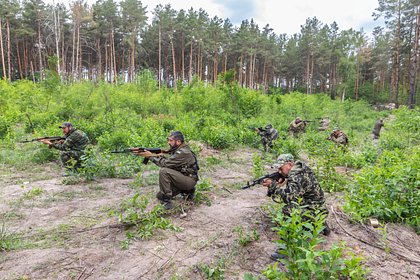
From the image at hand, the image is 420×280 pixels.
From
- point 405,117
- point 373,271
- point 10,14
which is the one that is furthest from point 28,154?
point 10,14

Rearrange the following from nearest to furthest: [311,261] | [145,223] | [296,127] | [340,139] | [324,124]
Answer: [311,261] < [145,223] < [340,139] < [296,127] < [324,124]

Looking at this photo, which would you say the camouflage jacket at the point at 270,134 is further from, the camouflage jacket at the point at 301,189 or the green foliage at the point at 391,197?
the camouflage jacket at the point at 301,189

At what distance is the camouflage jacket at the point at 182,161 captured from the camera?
5172 mm

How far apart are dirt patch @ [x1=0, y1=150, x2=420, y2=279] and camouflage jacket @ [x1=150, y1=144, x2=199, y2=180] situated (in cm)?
68

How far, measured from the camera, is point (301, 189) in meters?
3.94

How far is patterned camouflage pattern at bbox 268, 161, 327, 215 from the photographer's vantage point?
12.8 feet

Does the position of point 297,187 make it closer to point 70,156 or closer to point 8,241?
point 8,241

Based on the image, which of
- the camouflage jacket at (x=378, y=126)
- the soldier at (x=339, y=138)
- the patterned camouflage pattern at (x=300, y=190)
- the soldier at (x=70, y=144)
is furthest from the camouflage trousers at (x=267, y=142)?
the patterned camouflage pattern at (x=300, y=190)

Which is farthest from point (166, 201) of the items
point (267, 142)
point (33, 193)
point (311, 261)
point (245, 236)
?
point (267, 142)

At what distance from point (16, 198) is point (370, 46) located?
149 feet

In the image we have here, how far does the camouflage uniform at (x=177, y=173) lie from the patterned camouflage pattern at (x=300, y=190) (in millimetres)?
1779

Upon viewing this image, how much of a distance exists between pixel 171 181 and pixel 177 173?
0.19 metres

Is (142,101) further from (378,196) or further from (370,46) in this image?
(370,46)

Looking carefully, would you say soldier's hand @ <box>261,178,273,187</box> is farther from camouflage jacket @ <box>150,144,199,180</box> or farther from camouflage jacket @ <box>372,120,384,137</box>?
camouflage jacket @ <box>372,120,384,137</box>
